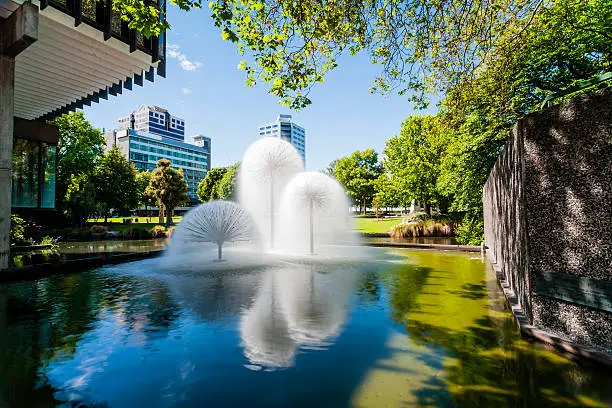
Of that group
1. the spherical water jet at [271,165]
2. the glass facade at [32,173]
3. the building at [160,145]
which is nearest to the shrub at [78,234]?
the glass facade at [32,173]

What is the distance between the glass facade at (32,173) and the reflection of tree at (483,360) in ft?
70.5

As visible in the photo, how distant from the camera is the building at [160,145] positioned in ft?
355

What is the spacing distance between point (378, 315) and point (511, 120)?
12.8 meters

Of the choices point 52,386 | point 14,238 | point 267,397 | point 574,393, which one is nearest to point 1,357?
point 52,386

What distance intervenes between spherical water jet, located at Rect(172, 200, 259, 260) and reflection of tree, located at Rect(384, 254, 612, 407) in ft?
28.3

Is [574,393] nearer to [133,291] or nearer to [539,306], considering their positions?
[539,306]

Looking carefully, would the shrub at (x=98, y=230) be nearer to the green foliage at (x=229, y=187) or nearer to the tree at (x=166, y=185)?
the tree at (x=166, y=185)

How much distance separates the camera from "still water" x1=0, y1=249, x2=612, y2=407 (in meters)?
3.52

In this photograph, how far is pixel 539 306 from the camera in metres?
4.91

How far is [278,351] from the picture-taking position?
15.4 feet

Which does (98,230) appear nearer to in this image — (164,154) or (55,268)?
(55,268)

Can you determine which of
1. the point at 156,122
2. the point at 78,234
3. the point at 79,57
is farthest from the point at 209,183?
the point at 156,122

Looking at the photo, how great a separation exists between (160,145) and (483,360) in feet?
421

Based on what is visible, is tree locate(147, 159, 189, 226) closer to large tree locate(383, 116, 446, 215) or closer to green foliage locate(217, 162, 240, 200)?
green foliage locate(217, 162, 240, 200)
